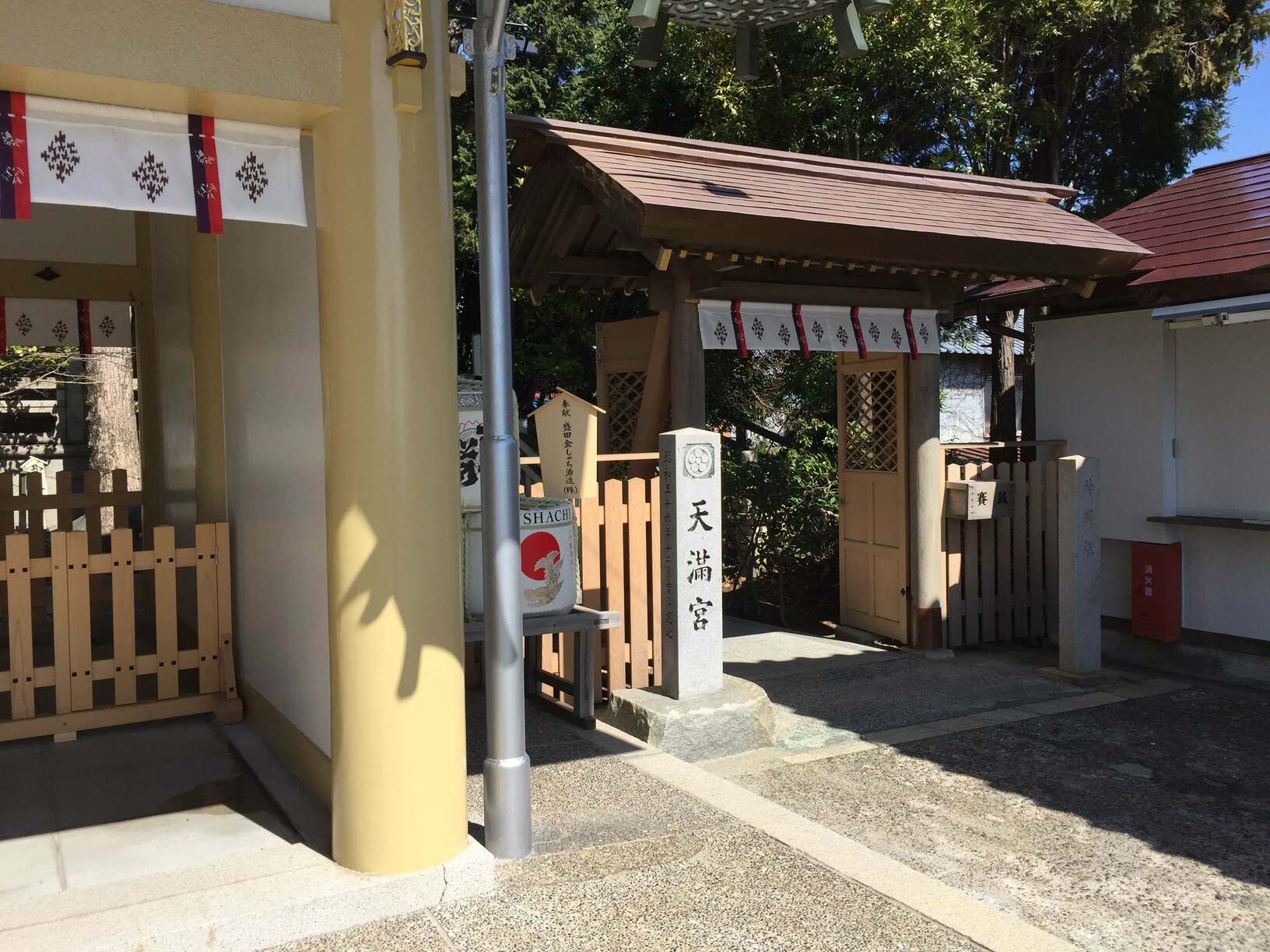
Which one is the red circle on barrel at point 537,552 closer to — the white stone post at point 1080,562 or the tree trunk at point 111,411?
the white stone post at point 1080,562

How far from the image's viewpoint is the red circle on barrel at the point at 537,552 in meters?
5.97

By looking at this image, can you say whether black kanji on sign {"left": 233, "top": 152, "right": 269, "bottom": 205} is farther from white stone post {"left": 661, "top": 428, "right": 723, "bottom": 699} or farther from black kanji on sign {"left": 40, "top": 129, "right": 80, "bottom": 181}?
white stone post {"left": 661, "top": 428, "right": 723, "bottom": 699}

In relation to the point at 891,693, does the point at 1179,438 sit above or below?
above

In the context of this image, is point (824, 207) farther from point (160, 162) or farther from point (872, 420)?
point (160, 162)

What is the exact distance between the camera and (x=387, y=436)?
4.03m

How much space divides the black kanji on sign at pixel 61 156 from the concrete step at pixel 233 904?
265cm

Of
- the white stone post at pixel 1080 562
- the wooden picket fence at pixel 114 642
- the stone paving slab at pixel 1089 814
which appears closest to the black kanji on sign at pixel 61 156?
the wooden picket fence at pixel 114 642

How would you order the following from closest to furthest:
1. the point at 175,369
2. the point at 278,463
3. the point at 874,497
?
the point at 278,463 → the point at 175,369 → the point at 874,497

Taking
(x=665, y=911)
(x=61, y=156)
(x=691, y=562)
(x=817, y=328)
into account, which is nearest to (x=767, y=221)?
(x=817, y=328)

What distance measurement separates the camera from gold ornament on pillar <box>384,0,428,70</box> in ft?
12.7

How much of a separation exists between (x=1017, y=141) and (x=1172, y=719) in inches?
466

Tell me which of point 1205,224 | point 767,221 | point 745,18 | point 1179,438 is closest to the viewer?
point 745,18

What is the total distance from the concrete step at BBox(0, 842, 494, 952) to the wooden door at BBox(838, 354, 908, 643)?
620 cm

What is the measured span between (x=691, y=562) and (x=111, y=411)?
38.3 feet
